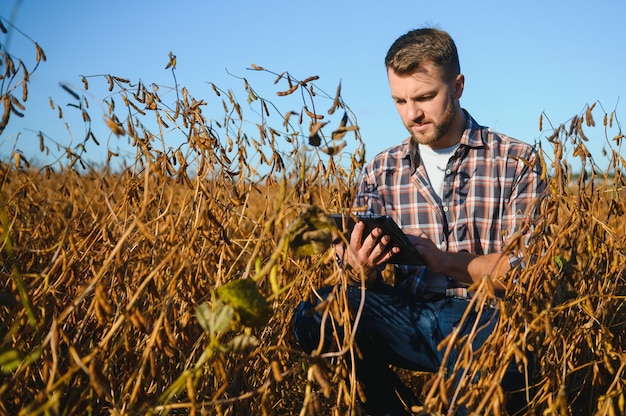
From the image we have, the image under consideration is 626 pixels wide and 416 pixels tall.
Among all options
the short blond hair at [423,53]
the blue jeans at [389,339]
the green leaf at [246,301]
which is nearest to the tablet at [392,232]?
the blue jeans at [389,339]

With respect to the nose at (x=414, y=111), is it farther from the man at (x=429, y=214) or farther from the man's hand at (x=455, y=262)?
the man's hand at (x=455, y=262)

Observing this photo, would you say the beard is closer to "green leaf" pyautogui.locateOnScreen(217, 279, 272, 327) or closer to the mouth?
the mouth

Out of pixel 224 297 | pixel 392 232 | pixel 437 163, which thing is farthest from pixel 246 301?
pixel 437 163

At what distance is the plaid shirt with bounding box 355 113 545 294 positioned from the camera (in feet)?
6.74

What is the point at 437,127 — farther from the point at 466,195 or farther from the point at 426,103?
the point at 466,195

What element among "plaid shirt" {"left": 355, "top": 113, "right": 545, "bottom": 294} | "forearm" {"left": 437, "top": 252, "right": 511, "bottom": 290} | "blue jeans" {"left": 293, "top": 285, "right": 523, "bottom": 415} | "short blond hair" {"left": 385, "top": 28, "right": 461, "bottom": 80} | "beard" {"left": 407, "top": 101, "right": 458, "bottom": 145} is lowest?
"blue jeans" {"left": 293, "top": 285, "right": 523, "bottom": 415}

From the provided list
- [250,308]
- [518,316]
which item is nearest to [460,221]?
[518,316]

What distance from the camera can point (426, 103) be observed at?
7.14 ft

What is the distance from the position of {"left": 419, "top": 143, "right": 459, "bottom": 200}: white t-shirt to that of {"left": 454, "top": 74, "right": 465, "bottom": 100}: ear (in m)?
0.21

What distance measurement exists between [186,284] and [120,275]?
0.22m

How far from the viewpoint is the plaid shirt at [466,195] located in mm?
2055

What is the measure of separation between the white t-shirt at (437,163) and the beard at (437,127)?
2.8 inches

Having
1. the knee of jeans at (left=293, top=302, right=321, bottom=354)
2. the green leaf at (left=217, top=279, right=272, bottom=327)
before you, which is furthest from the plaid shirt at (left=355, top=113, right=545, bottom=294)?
the green leaf at (left=217, top=279, right=272, bottom=327)

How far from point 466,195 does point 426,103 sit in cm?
36
